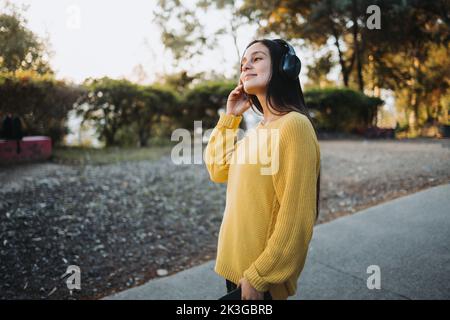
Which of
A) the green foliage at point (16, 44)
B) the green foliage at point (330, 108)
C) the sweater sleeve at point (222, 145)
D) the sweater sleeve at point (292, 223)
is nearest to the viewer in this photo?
the sweater sleeve at point (292, 223)

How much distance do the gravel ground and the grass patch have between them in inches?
8.5

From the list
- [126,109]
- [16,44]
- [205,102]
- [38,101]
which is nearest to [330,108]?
[205,102]

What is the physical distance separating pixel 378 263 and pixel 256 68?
2394mm

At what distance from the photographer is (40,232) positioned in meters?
3.57

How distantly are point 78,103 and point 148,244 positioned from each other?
3.92 m

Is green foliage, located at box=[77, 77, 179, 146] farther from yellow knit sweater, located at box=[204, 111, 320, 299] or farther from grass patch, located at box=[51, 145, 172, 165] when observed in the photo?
yellow knit sweater, located at box=[204, 111, 320, 299]

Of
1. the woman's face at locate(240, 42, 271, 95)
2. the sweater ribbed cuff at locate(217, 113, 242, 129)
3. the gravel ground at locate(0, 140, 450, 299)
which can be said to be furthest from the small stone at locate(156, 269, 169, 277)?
the woman's face at locate(240, 42, 271, 95)

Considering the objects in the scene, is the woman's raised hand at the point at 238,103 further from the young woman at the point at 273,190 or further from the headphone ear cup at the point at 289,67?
the headphone ear cup at the point at 289,67

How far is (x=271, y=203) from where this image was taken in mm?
1452

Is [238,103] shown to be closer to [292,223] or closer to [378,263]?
[292,223]

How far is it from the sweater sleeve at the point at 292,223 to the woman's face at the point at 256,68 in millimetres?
337

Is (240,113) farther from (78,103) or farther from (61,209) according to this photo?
(78,103)

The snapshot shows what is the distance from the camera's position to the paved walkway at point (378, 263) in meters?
2.42

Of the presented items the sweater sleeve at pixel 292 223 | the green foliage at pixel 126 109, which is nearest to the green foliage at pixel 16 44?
the sweater sleeve at pixel 292 223
